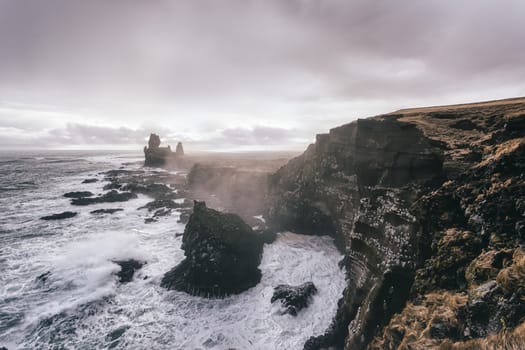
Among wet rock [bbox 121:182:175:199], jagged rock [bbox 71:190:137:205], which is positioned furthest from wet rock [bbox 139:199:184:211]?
jagged rock [bbox 71:190:137:205]

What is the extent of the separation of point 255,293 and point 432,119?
21078 mm

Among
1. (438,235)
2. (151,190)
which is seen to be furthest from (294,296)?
(151,190)

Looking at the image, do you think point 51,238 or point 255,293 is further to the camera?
point 51,238

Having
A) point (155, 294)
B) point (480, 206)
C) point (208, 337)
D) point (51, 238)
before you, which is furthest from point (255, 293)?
point (51, 238)

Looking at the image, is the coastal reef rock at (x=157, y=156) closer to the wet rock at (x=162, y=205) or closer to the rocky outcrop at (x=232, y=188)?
the rocky outcrop at (x=232, y=188)

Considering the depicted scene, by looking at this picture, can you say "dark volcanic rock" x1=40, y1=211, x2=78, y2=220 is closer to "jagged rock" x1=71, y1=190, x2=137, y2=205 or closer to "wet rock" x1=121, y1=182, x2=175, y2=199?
"jagged rock" x1=71, y1=190, x2=137, y2=205

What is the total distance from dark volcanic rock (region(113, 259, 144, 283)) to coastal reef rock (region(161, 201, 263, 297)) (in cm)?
386

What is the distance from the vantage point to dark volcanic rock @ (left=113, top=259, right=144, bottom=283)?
23.5 metres

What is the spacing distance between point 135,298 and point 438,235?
23615 millimetres

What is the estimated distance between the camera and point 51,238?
32562 mm

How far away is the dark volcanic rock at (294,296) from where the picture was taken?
1928 cm

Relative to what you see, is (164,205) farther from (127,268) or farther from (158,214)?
(127,268)

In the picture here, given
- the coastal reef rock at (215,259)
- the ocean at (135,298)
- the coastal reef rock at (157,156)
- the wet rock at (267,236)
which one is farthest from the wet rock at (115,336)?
the coastal reef rock at (157,156)

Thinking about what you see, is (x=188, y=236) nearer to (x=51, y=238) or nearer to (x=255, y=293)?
(x=255, y=293)
